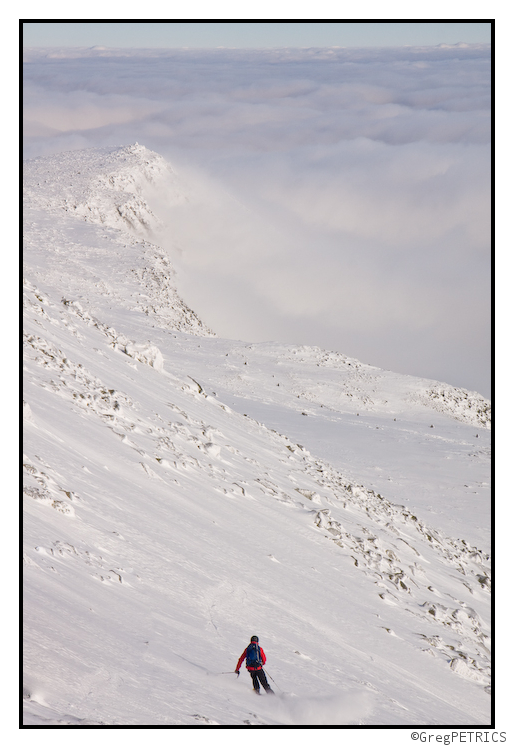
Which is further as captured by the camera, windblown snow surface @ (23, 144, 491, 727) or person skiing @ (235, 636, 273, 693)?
person skiing @ (235, 636, 273, 693)

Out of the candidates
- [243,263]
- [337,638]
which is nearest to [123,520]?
[337,638]

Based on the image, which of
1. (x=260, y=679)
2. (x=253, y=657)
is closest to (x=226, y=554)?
(x=260, y=679)

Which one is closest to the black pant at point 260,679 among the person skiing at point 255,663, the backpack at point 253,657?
the person skiing at point 255,663

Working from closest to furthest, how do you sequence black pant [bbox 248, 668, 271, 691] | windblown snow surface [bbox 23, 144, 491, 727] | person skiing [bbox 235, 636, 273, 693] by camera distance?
windblown snow surface [bbox 23, 144, 491, 727]
person skiing [bbox 235, 636, 273, 693]
black pant [bbox 248, 668, 271, 691]

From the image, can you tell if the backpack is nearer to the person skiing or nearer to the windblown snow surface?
the person skiing

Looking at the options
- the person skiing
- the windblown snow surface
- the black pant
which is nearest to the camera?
the windblown snow surface

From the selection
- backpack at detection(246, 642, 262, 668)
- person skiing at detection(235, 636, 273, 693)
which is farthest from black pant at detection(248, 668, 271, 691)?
backpack at detection(246, 642, 262, 668)

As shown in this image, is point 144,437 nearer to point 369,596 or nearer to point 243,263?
point 369,596

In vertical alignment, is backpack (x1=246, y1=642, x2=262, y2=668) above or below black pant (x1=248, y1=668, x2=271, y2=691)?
above
